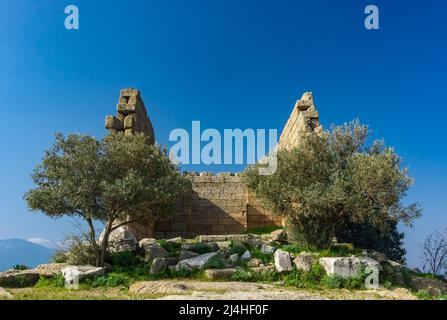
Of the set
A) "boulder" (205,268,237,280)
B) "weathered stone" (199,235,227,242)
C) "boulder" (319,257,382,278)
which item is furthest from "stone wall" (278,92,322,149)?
"boulder" (205,268,237,280)

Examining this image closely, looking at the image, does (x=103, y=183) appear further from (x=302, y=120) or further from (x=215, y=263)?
(x=302, y=120)

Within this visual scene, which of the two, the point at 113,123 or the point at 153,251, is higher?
the point at 113,123

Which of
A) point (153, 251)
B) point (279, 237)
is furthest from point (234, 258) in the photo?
point (279, 237)

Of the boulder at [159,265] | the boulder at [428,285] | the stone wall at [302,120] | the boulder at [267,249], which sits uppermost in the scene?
the stone wall at [302,120]

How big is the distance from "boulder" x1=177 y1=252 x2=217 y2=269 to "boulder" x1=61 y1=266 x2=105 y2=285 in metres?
2.57

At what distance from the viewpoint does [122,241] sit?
1716 cm

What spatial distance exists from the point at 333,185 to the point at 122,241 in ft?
27.3

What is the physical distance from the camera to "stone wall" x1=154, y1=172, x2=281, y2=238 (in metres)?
24.4

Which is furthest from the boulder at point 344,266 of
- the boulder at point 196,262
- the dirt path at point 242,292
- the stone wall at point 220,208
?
the stone wall at point 220,208

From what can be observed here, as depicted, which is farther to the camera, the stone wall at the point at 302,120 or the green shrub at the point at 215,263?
the stone wall at the point at 302,120

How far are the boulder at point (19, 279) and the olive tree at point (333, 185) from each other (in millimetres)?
8775

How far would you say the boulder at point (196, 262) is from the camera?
1459cm

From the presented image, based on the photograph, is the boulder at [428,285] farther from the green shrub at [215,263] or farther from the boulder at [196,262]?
the boulder at [196,262]

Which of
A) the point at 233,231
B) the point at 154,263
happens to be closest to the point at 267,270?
the point at 154,263
